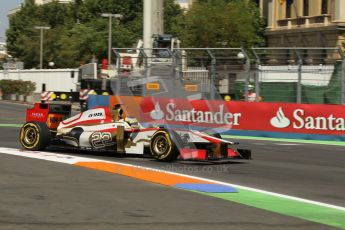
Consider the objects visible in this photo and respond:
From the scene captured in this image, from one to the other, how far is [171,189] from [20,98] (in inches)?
1736

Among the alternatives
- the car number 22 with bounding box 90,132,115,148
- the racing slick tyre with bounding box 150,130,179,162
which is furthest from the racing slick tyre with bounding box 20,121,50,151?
the racing slick tyre with bounding box 150,130,179,162

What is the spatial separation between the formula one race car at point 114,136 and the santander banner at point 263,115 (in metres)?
5.85

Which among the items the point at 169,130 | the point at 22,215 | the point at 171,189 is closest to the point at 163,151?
the point at 169,130

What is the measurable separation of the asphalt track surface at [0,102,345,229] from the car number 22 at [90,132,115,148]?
293mm

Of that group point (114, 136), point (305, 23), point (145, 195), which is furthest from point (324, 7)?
point (145, 195)

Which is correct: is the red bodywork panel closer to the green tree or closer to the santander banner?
the santander banner

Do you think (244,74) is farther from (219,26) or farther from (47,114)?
(219,26)

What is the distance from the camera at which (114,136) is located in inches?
520

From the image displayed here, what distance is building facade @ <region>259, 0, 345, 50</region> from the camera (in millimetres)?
54406

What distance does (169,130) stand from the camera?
1255 cm

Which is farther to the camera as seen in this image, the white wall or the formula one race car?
the white wall

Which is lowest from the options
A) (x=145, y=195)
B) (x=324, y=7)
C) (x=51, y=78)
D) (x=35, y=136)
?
(x=145, y=195)

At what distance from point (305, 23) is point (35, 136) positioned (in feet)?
159

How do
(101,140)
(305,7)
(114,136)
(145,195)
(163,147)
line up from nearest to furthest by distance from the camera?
1. (145,195)
2. (163,147)
3. (114,136)
4. (101,140)
5. (305,7)
